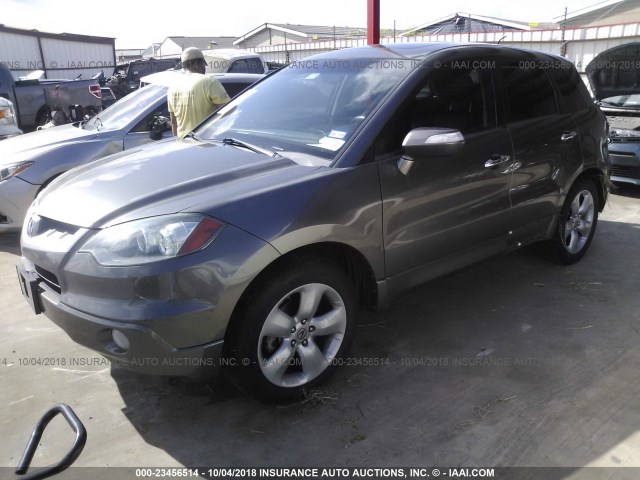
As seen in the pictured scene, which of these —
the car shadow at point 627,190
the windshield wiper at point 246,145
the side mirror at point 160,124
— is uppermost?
the windshield wiper at point 246,145

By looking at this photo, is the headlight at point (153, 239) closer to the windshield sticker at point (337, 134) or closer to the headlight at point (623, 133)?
the windshield sticker at point (337, 134)

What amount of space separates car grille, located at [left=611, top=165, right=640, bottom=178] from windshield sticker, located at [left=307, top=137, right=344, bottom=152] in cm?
528

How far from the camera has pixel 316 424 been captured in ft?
8.82

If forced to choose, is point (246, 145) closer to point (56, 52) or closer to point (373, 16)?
point (373, 16)

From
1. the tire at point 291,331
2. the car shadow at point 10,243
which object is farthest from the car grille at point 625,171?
the car shadow at point 10,243

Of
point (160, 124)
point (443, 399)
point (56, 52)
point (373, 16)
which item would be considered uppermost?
point (56, 52)

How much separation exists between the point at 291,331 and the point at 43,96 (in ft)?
37.8

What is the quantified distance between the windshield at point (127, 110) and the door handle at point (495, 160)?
3.82m

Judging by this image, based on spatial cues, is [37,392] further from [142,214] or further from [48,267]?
[142,214]

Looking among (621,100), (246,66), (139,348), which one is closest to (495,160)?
(139,348)

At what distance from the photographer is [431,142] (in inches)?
113

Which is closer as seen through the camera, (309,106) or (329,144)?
(329,144)

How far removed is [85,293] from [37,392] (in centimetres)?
97

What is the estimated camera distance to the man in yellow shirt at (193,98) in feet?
16.4
